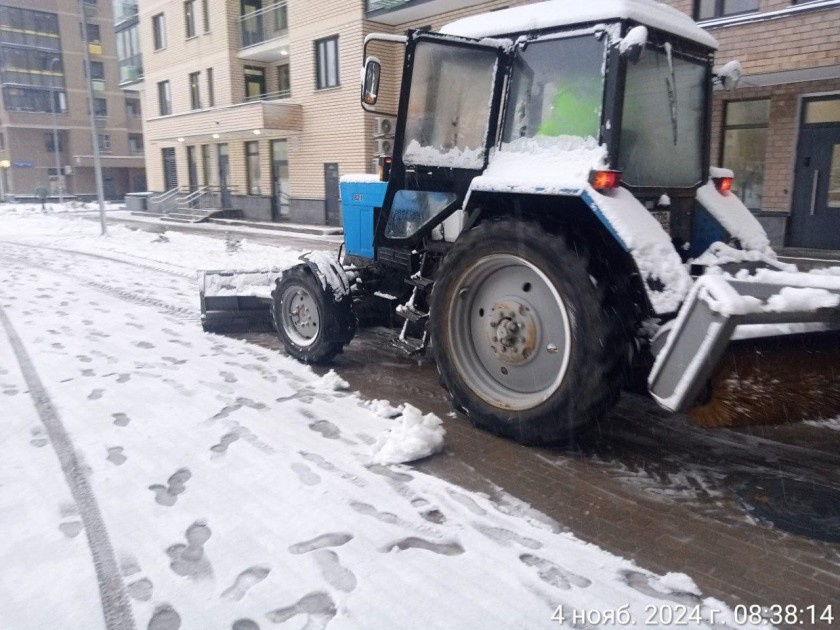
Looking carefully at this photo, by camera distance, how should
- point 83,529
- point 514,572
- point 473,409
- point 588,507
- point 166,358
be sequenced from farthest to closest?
1. point 166,358
2. point 473,409
3. point 588,507
4. point 83,529
5. point 514,572

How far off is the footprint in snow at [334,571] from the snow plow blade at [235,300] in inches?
161

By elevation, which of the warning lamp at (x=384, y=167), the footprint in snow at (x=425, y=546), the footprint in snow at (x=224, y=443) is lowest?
the footprint in snow at (x=425, y=546)

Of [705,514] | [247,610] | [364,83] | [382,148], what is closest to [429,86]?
[364,83]

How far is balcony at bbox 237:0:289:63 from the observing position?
23.8 m

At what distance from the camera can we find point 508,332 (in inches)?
158

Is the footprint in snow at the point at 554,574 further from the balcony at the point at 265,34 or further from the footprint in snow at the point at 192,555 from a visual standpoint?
the balcony at the point at 265,34

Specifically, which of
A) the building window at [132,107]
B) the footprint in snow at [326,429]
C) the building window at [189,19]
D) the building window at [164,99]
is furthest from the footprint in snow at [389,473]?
the building window at [132,107]

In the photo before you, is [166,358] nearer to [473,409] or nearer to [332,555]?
[473,409]

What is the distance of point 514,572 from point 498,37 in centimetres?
324

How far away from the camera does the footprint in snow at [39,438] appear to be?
13.2ft

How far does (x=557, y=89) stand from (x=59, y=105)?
59.0m

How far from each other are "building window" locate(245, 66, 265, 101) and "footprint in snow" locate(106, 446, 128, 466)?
Answer: 25.1 metres

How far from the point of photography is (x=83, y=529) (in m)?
3.07

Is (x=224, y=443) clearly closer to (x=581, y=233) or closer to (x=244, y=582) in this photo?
(x=244, y=582)
